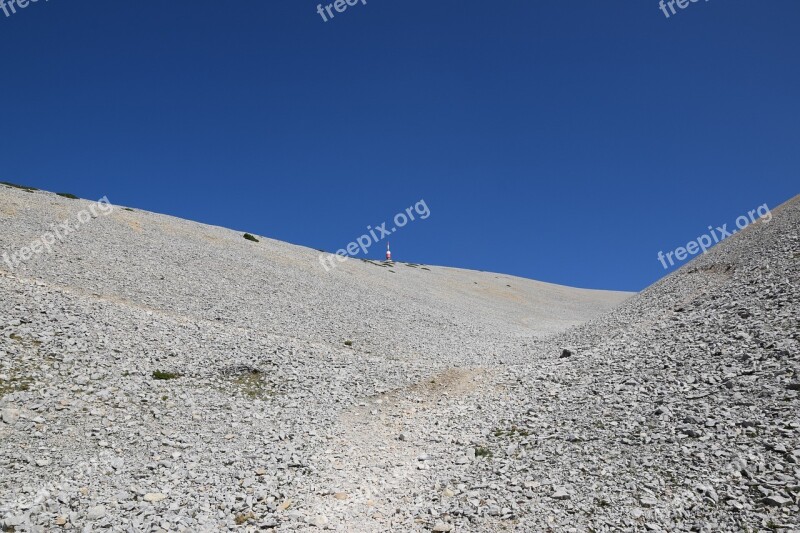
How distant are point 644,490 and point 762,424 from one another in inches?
146

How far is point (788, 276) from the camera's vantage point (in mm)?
21547

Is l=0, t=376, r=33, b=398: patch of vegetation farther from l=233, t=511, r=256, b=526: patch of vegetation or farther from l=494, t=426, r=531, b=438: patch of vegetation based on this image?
l=494, t=426, r=531, b=438: patch of vegetation

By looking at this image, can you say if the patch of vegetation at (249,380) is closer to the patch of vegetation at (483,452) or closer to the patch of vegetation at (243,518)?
the patch of vegetation at (243,518)

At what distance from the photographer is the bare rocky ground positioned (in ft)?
34.2

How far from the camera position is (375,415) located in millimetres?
17312

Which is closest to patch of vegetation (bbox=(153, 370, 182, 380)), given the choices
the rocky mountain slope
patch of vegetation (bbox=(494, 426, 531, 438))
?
the rocky mountain slope

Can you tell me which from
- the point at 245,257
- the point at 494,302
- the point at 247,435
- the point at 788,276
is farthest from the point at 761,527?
the point at 494,302

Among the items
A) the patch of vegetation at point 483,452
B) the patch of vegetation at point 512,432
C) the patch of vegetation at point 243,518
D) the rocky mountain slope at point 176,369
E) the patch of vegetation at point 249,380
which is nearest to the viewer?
the patch of vegetation at point 243,518

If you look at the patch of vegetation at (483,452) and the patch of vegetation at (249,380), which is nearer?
the patch of vegetation at (483,452)

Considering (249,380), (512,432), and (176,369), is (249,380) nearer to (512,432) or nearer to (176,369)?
(176,369)

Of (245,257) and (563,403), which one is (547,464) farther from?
(245,257)

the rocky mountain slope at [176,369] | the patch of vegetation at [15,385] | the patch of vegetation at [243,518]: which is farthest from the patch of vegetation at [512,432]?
the patch of vegetation at [15,385]

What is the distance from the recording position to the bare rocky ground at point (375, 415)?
10.4 metres

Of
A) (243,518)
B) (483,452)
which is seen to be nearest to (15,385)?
(243,518)
